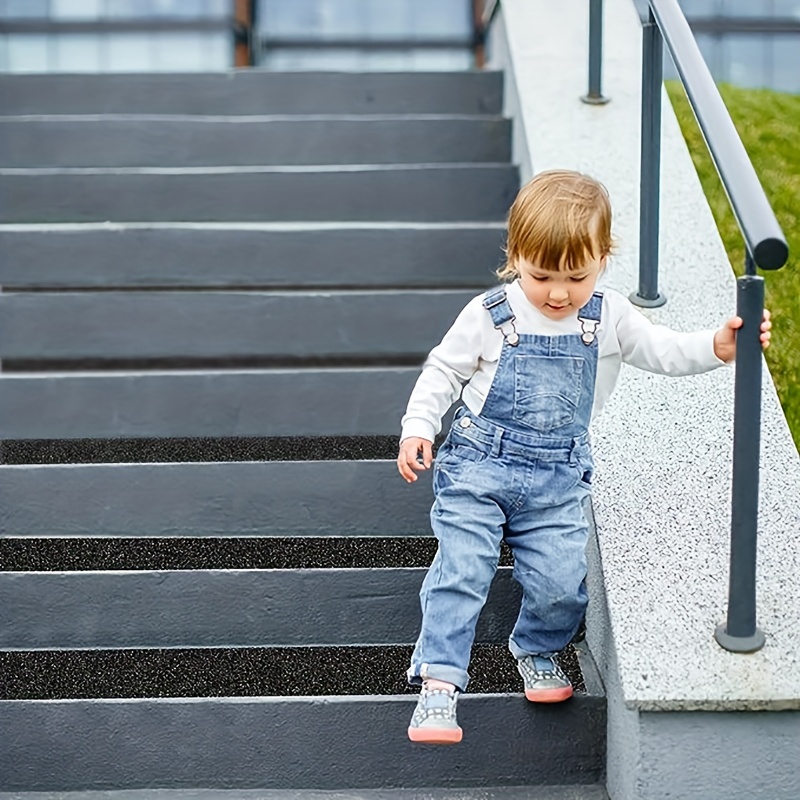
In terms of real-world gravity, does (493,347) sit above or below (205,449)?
above

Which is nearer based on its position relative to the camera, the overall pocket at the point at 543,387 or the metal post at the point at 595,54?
the overall pocket at the point at 543,387

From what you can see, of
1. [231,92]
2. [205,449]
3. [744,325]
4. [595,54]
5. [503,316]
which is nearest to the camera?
[744,325]

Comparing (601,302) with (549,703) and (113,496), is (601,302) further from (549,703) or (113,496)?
(113,496)

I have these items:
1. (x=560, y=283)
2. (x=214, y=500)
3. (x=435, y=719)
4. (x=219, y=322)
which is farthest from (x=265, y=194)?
(x=435, y=719)

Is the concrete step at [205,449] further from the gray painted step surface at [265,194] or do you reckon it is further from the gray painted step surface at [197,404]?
the gray painted step surface at [265,194]

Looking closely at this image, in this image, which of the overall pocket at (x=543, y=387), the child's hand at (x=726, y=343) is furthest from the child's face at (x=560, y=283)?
the child's hand at (x=726, y=343)

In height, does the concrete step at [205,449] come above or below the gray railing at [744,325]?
below

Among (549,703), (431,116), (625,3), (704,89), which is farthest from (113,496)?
(625,3)

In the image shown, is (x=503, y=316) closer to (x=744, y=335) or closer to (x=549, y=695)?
(x=744, y=335)

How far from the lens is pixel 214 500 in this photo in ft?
10.3

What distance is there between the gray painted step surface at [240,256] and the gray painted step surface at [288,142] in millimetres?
585

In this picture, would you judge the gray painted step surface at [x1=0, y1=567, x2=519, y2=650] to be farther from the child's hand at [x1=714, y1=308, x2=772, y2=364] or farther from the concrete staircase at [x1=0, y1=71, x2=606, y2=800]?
the child's hand at [x1=714, y1=308, x2=772, y2=364]

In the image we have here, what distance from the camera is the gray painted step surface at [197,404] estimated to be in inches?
136

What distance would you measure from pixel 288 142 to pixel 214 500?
5.43 ft
